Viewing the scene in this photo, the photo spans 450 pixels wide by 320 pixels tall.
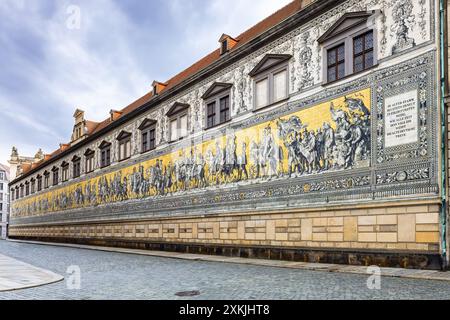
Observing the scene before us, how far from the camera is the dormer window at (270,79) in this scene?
52.3ft

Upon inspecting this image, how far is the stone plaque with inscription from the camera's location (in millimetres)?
11664

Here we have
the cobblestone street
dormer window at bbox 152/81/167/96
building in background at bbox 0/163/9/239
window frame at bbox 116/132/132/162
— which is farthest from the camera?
building in background at bbox 0/163/9/239

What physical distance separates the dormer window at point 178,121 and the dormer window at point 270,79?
5417 mm

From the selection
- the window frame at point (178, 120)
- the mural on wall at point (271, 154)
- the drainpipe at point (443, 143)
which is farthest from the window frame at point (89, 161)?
the drainpipe at point (443, 143)

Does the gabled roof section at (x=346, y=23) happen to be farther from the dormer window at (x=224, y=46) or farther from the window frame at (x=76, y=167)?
the window frame at (x=76, y=167)

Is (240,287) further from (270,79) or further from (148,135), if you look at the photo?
(148,135)

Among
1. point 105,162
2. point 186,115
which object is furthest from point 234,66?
point 105,162

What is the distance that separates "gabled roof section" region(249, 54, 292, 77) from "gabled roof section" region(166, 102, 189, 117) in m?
5.37

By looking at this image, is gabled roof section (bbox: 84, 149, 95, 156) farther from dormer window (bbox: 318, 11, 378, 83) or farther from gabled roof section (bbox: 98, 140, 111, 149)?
dormer window (bbox: 318, 11, 378, 83)

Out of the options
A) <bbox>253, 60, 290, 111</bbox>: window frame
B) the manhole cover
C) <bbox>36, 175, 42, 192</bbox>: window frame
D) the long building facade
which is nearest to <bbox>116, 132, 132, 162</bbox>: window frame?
the long building facade

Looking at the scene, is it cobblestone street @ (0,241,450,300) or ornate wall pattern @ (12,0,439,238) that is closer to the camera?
cobblestone street @ (0,241,450,300)

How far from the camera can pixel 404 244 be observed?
37.1ft

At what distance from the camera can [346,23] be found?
539 inches

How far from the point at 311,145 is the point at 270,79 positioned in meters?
3.57
